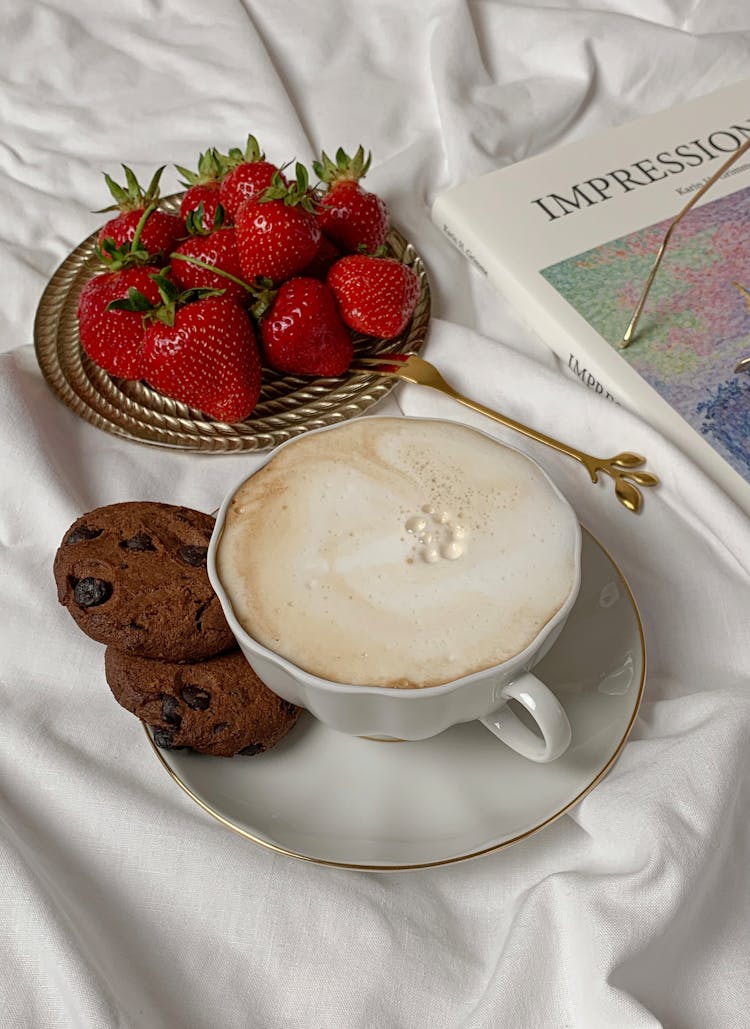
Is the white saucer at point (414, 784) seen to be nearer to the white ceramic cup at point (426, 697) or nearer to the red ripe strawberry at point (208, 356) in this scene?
the white ceramic cup at point (426, 697)

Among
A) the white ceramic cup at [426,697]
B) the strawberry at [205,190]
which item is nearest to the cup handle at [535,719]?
the white ceramic cup at [426,697]

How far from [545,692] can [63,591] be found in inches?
13.4

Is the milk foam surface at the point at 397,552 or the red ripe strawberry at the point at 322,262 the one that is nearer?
the milk foam surface at the point at 397,552

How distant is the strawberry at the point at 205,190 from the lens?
42.3 inches

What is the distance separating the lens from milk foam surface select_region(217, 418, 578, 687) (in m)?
0.65

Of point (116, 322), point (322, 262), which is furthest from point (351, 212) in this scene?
point (116, 322)

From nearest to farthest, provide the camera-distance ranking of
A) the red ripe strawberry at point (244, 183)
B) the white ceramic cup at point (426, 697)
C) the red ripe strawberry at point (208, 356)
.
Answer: the white ceramic cup at point (426, 697), the red ripe strawberry at point (208, 356), the red ripe strawberry at point (244, 183)

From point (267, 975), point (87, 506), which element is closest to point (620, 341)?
point (87, 506)

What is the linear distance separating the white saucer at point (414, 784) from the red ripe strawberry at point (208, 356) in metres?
0.34

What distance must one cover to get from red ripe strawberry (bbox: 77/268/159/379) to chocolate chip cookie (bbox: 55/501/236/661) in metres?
0.26

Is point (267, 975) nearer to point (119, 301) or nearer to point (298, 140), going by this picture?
point (119, 301)

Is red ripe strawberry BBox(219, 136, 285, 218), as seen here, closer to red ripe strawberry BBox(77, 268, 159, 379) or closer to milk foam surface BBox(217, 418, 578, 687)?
red ripe strawberry BBox(77, 268, 159, 379)

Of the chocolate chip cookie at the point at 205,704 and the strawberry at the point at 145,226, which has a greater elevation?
the strawberry at the point at 145,226

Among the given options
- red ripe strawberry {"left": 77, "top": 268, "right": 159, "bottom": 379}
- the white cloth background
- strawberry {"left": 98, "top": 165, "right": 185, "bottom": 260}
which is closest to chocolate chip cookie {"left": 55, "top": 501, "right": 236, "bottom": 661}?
the white cloth background
